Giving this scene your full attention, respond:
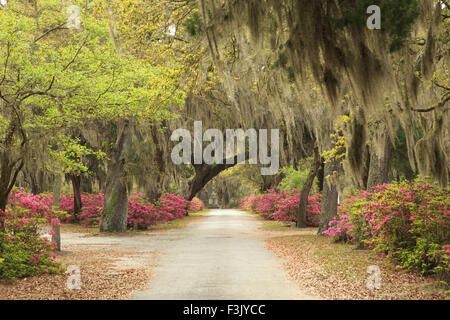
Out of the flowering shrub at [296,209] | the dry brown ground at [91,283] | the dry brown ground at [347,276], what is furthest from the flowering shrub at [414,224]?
the flowering shrub at [296,209]

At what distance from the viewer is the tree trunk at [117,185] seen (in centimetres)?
1891

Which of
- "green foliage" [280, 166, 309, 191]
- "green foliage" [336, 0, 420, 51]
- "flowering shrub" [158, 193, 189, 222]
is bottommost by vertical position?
"flowering shrub" [158, 193, 189, 222]

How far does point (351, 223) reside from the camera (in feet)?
39.6

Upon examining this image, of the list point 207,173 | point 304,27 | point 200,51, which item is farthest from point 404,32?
point 207,173

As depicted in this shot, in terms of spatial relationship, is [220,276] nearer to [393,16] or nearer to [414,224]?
[414,224]

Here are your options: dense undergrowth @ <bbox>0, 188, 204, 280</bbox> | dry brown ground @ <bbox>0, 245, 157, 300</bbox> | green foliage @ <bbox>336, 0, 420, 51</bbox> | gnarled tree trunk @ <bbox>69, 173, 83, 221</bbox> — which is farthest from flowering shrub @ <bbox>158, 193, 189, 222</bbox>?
green foliage @ <bbox>336, 0, 420, 51</bbox>

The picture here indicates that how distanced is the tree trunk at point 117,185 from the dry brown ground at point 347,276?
8923 millimetres

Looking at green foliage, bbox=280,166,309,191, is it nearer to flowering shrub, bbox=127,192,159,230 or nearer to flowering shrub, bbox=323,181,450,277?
flowering shrub, bbox=127,192,159,230

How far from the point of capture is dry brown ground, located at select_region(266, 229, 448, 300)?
6438 millimetres

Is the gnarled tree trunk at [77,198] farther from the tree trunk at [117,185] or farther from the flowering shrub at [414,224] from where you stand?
the flowering shrub at [414,224]

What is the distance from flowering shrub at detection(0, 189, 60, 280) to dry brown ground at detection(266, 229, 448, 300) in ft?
16.0

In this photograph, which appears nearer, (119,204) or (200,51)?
(200,51)
